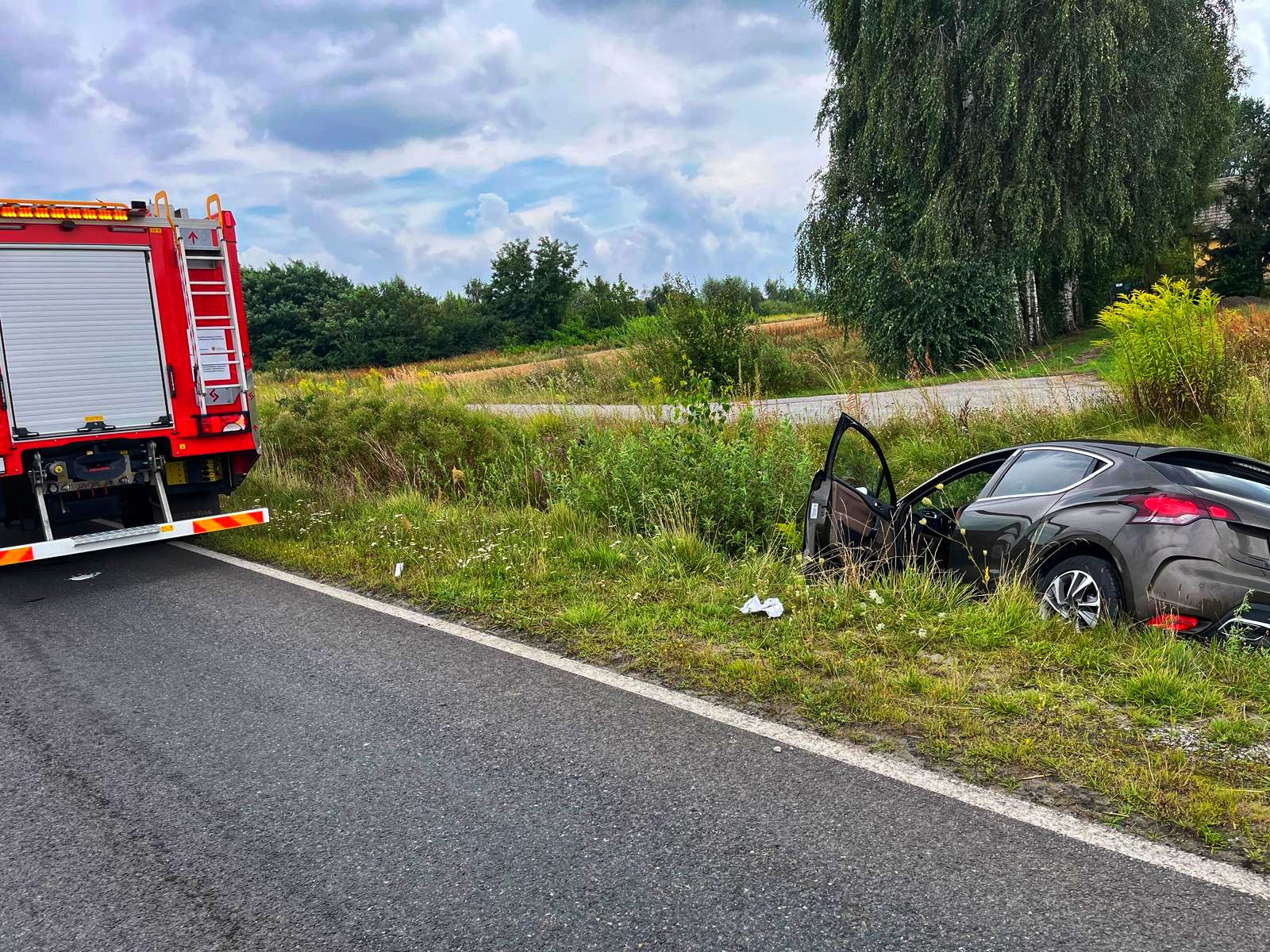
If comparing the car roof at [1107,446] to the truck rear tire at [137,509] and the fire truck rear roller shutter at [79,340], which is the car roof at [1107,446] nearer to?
the fire truck rear roller shutter at [79,340]

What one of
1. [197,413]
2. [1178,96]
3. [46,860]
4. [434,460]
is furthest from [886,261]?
[46,860]

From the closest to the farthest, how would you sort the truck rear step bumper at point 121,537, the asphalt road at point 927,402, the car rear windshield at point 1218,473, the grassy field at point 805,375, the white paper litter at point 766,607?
the car rear windshield at point 1218,473, the white paper litter at point 766,607, the truck rear step bumper at point 121,537, the asphalt road at point 927,402, the grassy field at point 805,375

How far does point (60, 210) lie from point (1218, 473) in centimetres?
899

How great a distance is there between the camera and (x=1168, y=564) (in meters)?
4.77

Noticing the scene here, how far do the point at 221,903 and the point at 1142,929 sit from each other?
278 centimetres

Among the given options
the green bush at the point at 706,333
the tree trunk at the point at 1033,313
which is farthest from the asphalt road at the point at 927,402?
the tree trunk at the point at 1033,313

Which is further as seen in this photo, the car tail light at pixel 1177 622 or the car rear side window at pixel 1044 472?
the car rear side window at pixel 1044 472

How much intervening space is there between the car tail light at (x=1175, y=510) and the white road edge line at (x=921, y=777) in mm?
2165

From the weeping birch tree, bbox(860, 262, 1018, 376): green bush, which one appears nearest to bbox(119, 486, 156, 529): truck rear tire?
bbox(860, 262, 1018, 376): green bush

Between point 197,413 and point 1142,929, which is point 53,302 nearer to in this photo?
point 197,413

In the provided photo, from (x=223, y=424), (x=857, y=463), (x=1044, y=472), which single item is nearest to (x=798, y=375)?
(x=857, y=463)

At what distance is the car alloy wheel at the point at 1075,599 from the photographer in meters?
5.15

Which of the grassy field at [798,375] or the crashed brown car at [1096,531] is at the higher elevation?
the grassy field at [798,375]

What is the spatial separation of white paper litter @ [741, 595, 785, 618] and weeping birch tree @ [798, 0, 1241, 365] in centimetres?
1903
